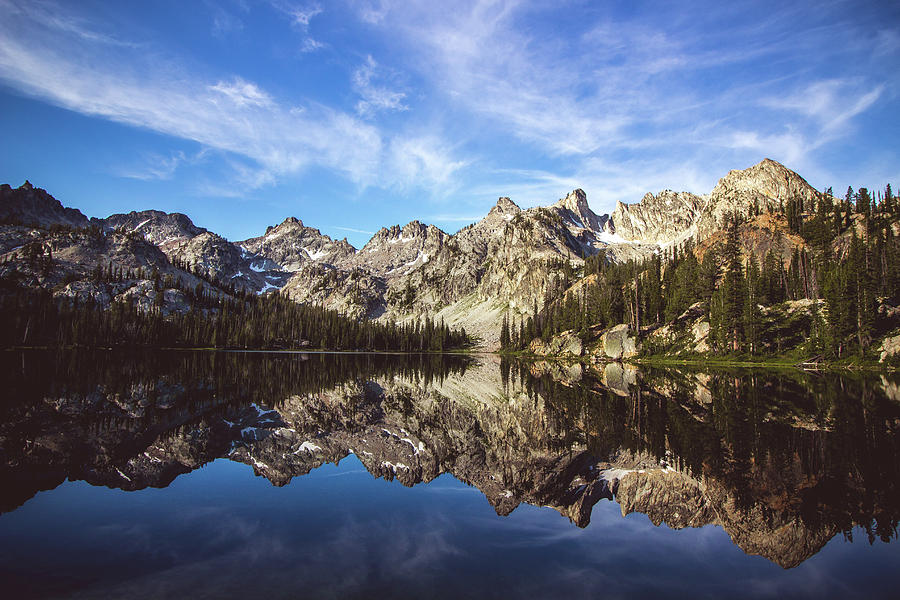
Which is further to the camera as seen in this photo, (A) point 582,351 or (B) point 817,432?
(A) point 582,351

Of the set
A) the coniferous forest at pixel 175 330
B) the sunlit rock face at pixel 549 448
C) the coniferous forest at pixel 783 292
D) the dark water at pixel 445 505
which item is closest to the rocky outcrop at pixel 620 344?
the coniferous forest at pixel 783 292

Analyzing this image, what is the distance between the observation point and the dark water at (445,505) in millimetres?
7980

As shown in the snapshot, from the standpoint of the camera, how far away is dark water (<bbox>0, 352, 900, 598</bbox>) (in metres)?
7.98

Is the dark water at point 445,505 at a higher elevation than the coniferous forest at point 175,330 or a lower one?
lower

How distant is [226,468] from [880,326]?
9120 cm

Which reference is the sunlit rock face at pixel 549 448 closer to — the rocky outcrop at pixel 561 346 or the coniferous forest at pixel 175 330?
the rocky outcrop at pixel 561 346

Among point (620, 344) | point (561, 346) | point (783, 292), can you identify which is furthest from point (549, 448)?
point (561, 346)

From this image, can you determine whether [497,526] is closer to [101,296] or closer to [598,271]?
[598,271]

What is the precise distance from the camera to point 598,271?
618ft

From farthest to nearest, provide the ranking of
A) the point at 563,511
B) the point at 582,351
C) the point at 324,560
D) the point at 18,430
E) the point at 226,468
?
the point at 582,351
the point at 18,430
the point at 226,468
the point at 563,511
the point at 324,560

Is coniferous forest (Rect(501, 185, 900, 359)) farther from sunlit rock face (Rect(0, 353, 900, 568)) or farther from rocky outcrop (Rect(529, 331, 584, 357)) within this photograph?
sunlit rock face (Rect(0, 353, 900, 568))

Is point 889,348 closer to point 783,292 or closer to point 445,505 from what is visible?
point 783,292

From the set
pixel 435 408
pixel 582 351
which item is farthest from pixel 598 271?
pixel 435 408

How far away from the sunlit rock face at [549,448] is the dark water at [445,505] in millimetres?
106
